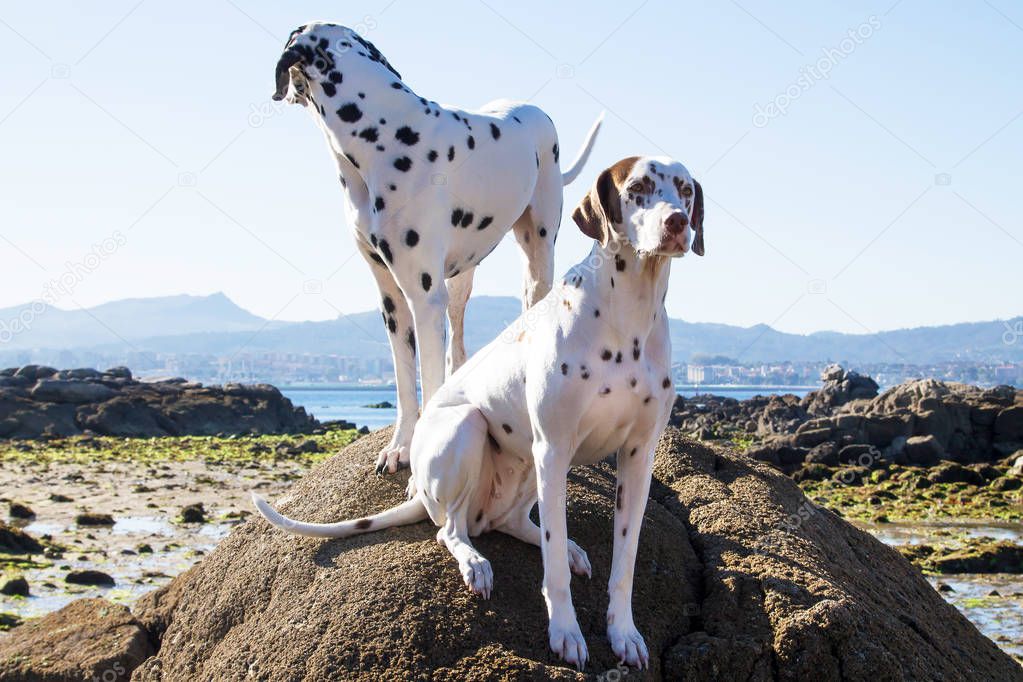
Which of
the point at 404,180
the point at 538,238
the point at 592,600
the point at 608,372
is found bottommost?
the point at 592,600

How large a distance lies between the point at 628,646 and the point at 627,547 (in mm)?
480

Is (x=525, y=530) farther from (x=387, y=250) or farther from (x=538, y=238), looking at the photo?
(x=538, y=238)

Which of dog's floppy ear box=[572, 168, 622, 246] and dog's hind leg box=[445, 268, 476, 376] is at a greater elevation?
dog's floppy ear box=[572, 168, 622, 246]

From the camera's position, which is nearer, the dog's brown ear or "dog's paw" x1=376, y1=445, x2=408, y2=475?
the dog's brown ear

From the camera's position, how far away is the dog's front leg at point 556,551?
5.86 m

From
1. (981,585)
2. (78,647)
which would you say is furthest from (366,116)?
(981,585)

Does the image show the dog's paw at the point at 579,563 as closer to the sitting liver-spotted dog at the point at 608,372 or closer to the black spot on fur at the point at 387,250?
the sitting liver-spotted dog at the point at 608,372

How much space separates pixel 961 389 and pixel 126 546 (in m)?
24.3

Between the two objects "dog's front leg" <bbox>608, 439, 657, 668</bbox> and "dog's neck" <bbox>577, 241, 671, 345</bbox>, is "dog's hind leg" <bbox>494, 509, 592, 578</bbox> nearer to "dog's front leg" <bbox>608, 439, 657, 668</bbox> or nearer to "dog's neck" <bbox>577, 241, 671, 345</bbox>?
"dog's front leg" <bbox>608, 439, 657, 668</bbox>

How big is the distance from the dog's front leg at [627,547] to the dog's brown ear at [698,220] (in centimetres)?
98

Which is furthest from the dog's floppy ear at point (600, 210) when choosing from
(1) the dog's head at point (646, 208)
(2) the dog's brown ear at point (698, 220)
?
(2) the dog's brown ear at point (698, 220)

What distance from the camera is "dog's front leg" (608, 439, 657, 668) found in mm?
5965

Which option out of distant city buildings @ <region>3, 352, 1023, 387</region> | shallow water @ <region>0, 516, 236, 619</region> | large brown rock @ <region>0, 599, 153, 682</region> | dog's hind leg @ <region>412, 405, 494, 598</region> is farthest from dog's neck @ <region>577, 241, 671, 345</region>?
distant city buildings @ <region>3, 352, 1023, 387</region>

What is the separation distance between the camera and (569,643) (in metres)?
5.84
